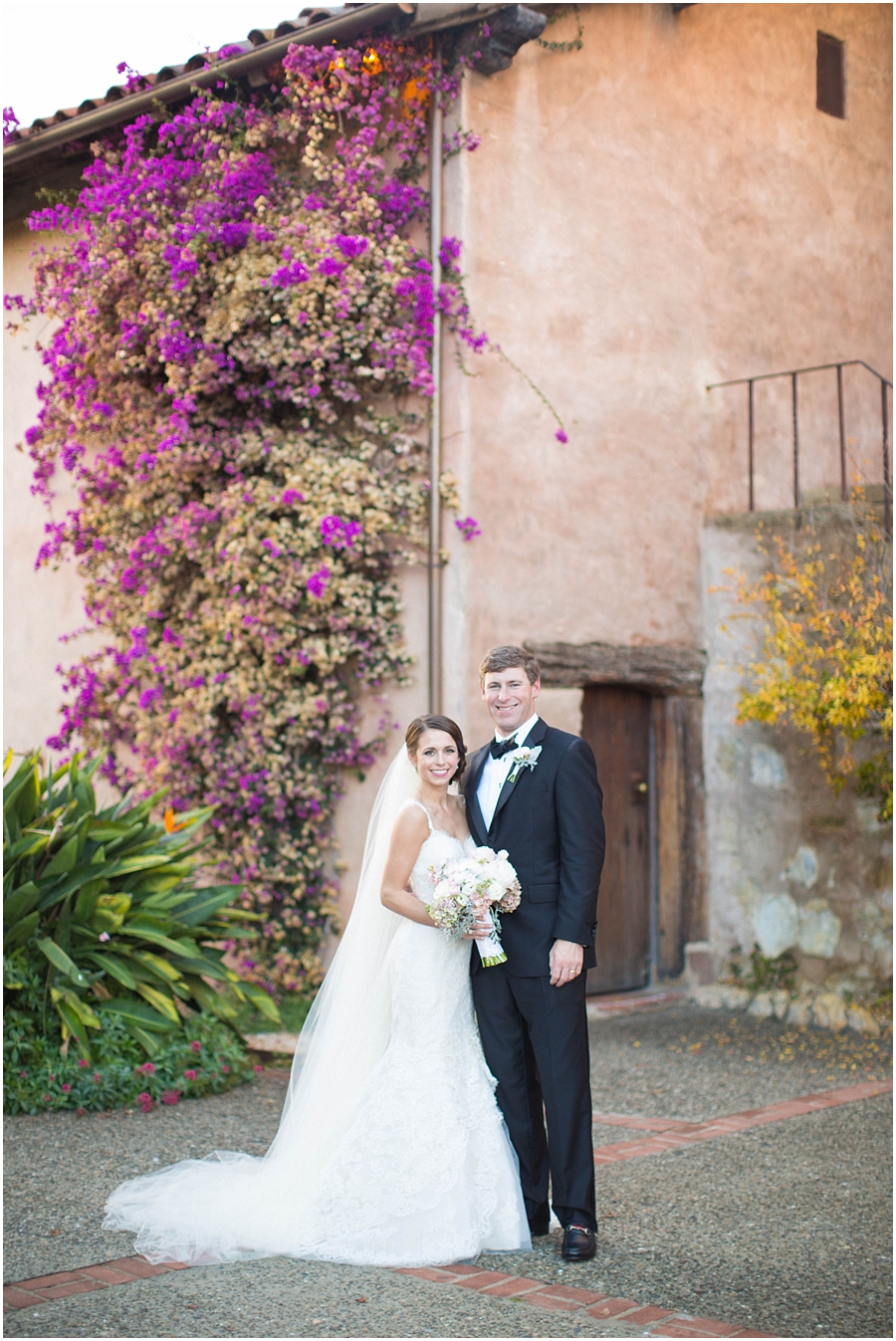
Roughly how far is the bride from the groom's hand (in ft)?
1.20

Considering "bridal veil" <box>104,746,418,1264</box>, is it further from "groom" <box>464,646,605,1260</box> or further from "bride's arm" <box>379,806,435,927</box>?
"groom" <box>464,646,605,1260</box>

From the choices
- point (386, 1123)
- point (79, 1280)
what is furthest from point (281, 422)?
point (79, 1280)

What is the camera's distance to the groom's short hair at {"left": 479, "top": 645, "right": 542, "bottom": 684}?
423cm

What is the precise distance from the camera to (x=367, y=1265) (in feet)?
12.5

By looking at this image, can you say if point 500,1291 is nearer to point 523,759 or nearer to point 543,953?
point 543,953

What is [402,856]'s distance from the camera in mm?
4312

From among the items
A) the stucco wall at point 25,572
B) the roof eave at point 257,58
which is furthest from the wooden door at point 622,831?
the roof eave at point 257,58

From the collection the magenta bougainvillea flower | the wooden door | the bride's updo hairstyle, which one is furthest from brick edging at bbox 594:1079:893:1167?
the magenta bougainvillea flower

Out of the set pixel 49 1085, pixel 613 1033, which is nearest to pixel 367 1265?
pixel 49 1085

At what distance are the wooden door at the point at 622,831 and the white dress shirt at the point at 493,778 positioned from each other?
13.6 ft

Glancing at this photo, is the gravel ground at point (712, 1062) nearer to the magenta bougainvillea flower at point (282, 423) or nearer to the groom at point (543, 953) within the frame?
the groom at point (543, 953)

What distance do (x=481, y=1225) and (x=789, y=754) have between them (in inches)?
201

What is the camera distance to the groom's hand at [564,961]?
13.3ft

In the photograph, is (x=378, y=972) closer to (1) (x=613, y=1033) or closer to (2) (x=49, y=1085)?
(2) (x=49, y=1085)
